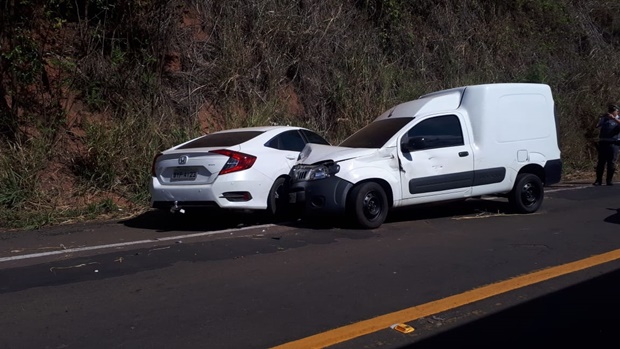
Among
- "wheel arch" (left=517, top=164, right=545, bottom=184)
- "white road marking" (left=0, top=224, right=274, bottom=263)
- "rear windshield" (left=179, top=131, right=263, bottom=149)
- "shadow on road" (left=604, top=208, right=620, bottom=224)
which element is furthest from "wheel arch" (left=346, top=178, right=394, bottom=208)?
"shadow on road" (left=604, top=208, right=620, bottom=224)

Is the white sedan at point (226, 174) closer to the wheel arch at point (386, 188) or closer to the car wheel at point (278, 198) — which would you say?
the car wheel at point (278, 198)

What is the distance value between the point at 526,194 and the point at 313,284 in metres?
5.64

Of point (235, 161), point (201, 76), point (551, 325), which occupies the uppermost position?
point (201, 76)

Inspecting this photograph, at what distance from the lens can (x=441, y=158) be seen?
423 inches

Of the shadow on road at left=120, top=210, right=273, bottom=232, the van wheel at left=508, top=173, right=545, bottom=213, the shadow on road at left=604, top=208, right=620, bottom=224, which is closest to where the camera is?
the shadow on road at left=604, top=208, right=620, bottom=224

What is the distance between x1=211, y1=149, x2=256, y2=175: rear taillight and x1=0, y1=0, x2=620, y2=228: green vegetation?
9.79 ft

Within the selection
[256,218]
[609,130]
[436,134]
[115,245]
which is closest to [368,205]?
[436,134]

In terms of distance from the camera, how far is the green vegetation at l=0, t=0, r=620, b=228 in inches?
524

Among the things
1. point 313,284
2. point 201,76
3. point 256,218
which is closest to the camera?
point 313,284

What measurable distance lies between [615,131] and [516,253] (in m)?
8.80

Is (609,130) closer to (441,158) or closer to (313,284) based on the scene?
(441,158)

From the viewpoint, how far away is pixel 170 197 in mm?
10469

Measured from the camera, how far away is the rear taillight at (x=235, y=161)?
10.2 metres

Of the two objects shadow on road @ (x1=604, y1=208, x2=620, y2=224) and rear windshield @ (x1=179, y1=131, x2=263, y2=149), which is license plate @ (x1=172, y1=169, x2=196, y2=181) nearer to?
rear windshield @ (x1=179, y1=131, x2=263, y2=149)
